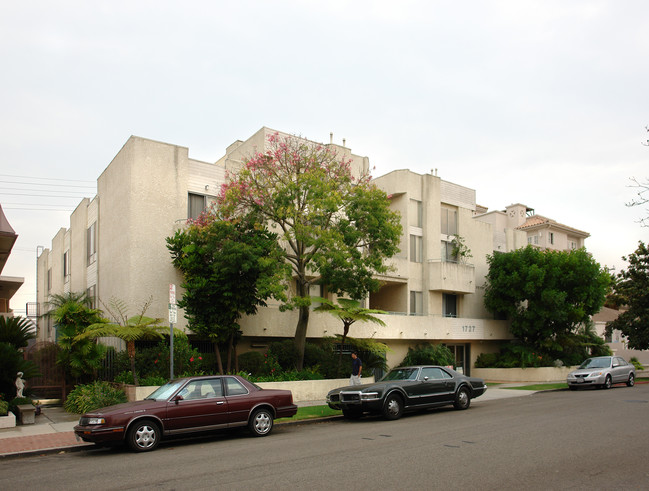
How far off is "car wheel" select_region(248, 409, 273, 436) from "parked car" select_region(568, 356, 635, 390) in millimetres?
16343

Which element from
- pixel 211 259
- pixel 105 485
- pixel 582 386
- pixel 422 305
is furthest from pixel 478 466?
pixel 422 305

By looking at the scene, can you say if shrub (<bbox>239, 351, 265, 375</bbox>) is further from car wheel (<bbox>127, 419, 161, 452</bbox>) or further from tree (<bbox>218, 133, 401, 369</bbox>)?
car wheel (<bbox>127, 419, 161, 452</bbox>)

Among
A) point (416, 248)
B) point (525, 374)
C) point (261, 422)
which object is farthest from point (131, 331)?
point (525, 374)

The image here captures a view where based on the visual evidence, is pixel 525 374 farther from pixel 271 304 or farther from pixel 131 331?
pixel 131 331

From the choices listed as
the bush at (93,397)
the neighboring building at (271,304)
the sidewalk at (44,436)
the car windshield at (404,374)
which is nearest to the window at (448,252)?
the neighboring building at (271,304)

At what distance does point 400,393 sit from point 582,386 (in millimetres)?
13248

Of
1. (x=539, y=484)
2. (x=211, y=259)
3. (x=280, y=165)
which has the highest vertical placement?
(x=280, y=165)

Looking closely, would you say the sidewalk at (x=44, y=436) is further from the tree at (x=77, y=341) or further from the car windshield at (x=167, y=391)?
the car windshield at (x=167, y=391)

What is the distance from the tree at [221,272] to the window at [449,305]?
1458cm

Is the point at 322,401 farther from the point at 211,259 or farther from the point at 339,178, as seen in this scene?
the point at 339,178

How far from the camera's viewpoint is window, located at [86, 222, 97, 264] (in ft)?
84.7

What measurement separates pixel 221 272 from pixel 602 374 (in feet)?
53.8

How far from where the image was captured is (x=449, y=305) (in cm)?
3253

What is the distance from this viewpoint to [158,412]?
11273mm
